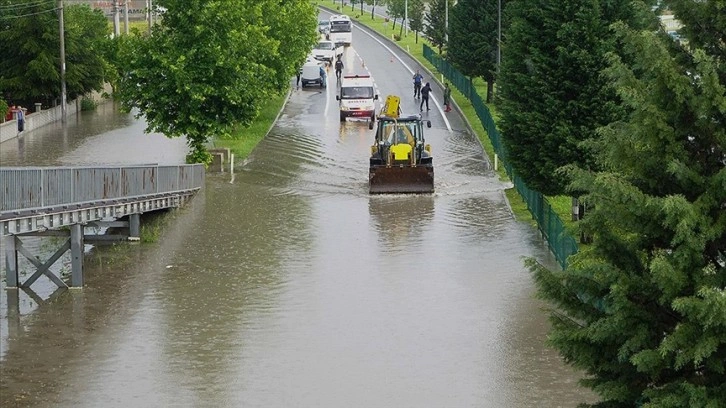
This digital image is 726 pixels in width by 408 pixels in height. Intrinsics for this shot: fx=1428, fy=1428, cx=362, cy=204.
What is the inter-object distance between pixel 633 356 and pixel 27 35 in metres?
→ 56.0

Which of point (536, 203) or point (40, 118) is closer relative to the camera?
point (536, 203)

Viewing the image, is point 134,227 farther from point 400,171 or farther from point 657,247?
point 657,247

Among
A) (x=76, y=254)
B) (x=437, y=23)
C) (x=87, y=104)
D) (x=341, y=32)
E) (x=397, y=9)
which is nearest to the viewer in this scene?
(x=76, y=254)

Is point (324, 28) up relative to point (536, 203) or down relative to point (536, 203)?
up

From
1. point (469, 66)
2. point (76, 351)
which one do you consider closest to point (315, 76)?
point (469, 66)

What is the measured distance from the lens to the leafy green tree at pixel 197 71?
47406 millimetres

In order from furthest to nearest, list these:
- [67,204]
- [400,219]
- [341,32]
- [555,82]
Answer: [341,32]
[400,219]
[555,82]
[67,204]

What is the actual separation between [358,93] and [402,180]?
2088 centimetres

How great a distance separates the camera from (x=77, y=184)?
103ft

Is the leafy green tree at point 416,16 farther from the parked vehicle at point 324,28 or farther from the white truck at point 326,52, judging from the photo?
the white truck at point 326,52

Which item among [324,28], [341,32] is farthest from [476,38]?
[324,28]

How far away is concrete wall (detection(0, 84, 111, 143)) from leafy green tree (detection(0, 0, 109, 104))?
33.9 inches

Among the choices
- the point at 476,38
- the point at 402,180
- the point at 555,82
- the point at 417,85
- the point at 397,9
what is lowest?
the point at 402,180

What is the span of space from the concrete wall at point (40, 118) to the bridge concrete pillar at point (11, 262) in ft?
91.3
